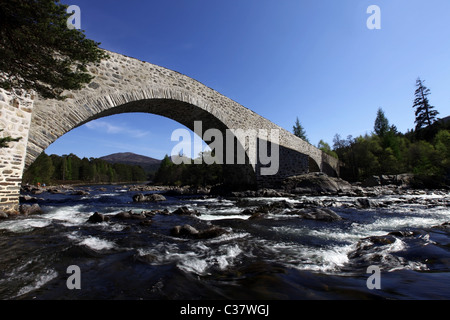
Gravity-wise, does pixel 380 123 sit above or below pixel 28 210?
above

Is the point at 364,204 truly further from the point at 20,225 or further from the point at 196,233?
the point at 20,225

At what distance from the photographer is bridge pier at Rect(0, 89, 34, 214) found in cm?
543

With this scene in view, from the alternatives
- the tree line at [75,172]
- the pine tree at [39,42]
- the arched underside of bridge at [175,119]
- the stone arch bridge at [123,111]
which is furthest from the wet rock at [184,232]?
the tree line at [75,172]

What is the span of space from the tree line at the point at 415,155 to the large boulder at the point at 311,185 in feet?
34.3

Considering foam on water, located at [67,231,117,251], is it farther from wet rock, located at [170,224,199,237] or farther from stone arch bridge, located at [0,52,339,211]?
stone arch bridge, located at [0,52,339,211]

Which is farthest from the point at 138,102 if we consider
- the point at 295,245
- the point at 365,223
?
the point at 365,223

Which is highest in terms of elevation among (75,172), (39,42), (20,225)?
(39,42)

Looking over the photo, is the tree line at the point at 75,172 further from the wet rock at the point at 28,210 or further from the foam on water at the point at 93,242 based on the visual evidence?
the foam on water at the point at 93,242

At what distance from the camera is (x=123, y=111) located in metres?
9.55

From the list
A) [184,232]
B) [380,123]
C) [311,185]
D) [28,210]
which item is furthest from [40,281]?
[380,123]

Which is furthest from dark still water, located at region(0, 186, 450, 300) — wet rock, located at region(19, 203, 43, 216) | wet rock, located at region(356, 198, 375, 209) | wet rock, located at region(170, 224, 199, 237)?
wet rock, located at region(356, 198, 375, 209)

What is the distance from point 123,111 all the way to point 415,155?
3589 centimetres
